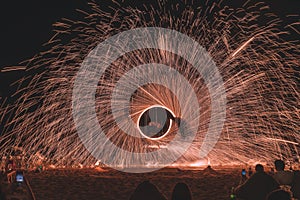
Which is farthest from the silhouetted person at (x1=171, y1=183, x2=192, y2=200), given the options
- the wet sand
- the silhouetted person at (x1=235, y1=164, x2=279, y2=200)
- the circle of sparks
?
the circle of sparks

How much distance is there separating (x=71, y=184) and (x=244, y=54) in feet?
25.5

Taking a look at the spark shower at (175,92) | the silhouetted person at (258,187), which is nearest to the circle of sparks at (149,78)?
the spark shower at (175,92)

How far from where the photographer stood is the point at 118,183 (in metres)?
15.7

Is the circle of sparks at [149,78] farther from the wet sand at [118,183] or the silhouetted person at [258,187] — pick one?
the silhouetted person at [258,187]

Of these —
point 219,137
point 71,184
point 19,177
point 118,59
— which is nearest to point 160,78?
point 118,59

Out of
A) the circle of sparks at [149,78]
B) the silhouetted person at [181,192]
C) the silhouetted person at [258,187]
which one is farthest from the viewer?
the circle of sparks at [149,78]

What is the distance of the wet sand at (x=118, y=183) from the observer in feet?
42.8

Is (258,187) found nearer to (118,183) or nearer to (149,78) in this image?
(118,183)

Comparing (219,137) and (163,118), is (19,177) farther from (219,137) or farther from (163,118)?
(163,118)

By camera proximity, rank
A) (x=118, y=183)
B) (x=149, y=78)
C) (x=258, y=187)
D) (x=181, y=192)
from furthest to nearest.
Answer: (x=149, y=78) < (x=118, y=183) < (x=258, y=187) < (x=181, y=192)

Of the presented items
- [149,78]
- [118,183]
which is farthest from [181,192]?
[149,78]

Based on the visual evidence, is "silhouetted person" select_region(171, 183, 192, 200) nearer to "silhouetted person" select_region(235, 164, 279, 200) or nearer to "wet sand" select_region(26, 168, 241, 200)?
"silhouetted person" select_region(235, 164, 279, 200)

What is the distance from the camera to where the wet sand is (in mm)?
13055

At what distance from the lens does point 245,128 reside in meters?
20.1
